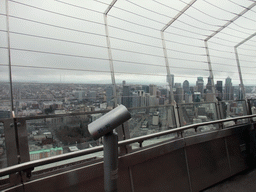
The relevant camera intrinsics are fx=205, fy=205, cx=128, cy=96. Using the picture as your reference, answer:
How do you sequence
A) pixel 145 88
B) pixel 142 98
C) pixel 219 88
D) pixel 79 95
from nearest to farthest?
1. pixel 79 95
2. pixel 142 98
3. pixel 145 88
4. pixel 219 88

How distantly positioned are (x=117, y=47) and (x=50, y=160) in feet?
8.80

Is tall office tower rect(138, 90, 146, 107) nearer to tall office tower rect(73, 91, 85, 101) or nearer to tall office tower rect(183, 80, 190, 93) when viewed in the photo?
tall office tower rect(73, 91, 85, 101)

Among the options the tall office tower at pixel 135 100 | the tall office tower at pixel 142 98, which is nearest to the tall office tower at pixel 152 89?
the tall office tower at pixel 142 98

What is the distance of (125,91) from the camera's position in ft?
11.3

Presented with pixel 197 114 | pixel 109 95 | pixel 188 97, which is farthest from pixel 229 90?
pixel 109 95

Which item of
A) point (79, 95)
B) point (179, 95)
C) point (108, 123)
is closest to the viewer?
point (108, 123)

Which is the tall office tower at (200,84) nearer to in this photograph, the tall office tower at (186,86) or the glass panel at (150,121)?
the tall office tower at (186,86)

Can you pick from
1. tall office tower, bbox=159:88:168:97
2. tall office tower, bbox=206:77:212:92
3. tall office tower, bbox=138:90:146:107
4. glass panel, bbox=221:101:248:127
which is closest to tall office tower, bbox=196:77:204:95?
tall office tower, bbox=206:77:212:92

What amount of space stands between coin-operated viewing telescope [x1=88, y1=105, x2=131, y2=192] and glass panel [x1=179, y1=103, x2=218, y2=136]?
1.98 m

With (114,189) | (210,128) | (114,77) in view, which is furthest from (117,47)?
(114,189)

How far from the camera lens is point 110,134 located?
1131 mm

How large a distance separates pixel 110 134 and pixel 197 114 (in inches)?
101

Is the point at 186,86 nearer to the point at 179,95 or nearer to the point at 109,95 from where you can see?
the point at 179,95

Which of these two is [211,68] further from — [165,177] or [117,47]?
[165,177]
